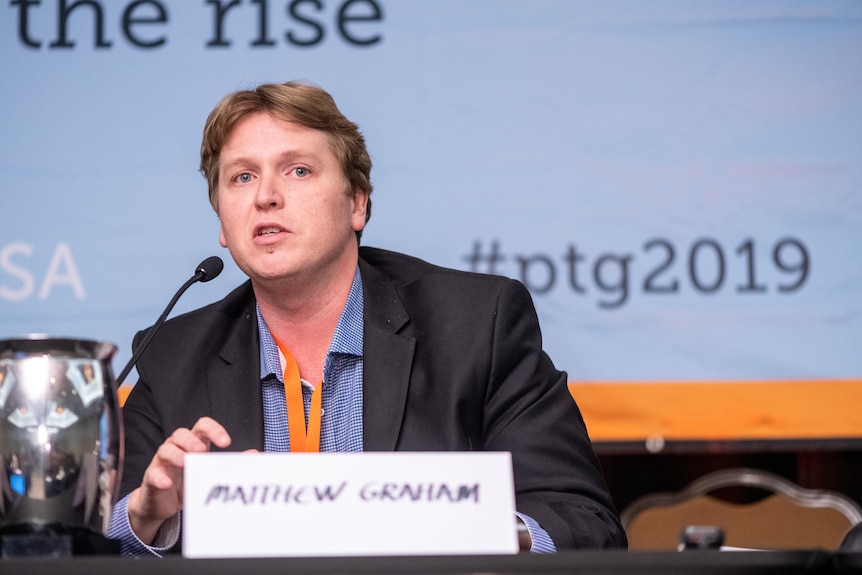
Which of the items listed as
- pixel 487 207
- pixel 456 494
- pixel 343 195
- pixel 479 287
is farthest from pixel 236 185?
pixel 456 494

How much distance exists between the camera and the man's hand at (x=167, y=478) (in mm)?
1255

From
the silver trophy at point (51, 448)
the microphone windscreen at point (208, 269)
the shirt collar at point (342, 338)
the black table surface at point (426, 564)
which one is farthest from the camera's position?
the shirt collar at point (342, 338)

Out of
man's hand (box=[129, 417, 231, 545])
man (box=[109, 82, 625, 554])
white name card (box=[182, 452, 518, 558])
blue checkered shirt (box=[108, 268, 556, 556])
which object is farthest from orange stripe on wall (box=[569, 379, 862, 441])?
white name card (box=[182, 452, 518, 558])

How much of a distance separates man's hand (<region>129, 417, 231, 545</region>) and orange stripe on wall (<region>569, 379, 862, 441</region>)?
5.19ft

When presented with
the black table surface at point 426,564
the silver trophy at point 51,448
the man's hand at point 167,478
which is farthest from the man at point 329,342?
the black table surface at point 426,564

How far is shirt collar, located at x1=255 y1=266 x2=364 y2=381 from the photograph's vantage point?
1.97 metres

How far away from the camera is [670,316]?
2.83m

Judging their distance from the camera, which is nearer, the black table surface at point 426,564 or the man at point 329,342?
the black table surface at point 426,564

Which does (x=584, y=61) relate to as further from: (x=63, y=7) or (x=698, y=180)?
(x=63, y=7)

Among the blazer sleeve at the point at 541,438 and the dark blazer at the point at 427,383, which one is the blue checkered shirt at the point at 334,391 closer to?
the dark blazer at the point at 427,383

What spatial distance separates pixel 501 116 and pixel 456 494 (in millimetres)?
2000

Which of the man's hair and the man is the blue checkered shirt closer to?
the man

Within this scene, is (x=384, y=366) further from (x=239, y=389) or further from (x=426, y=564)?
(x=426, y=564)

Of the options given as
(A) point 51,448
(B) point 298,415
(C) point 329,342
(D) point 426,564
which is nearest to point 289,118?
(C) point 329,342
